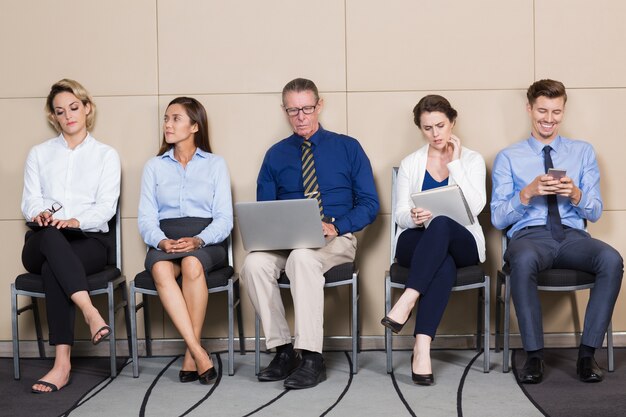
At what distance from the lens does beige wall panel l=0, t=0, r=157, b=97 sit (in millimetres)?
4281

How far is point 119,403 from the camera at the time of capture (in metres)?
3.35

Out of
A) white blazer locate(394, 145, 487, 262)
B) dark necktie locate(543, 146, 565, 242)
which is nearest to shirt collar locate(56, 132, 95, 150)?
white blazer locate(394, 145, 487, 262)

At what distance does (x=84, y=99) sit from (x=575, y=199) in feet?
8.59

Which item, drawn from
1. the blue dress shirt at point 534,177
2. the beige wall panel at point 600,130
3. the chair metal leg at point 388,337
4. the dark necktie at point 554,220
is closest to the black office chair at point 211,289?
the chair metal leg at point 388,337

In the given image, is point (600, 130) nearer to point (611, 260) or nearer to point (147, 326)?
point (611, 260)

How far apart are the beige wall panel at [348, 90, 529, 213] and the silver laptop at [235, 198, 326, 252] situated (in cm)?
77

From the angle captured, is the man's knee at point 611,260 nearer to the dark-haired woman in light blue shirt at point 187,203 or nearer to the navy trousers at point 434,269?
the navy trousers at point 434,269

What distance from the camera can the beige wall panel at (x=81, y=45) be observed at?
428cm

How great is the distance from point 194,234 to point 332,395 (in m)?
1.16

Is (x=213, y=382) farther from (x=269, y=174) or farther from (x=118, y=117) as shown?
(x=118, y=117)

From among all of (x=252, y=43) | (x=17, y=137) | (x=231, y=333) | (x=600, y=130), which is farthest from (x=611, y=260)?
(x=17, y=137)

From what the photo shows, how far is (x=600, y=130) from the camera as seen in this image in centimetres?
424

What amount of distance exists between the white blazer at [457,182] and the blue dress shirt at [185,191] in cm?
89

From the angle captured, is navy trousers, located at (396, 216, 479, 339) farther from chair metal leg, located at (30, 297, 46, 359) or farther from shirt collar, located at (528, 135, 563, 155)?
chair metal leg, located at (30, 297, 46, 359)
